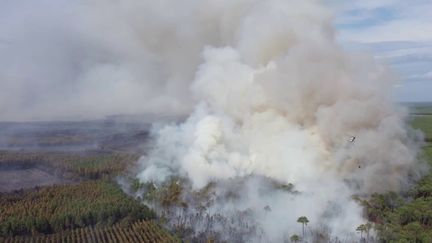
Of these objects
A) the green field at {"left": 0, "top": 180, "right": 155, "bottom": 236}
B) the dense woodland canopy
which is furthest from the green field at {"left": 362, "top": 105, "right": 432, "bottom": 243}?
the green field at {"left": 0, "top": 180, "right": 155, "bottom": 236}

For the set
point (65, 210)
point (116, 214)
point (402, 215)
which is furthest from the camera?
point (65, 210)

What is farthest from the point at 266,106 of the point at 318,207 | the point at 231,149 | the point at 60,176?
the point at 60,176

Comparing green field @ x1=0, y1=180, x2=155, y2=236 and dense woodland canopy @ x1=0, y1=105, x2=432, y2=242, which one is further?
green field @ x1=0, y1=180, x2=155, y2=236

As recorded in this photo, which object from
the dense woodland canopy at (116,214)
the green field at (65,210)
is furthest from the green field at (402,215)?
the green field at (65,210)

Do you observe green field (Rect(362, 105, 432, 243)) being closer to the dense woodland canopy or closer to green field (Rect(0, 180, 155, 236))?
the dense woodland canopy

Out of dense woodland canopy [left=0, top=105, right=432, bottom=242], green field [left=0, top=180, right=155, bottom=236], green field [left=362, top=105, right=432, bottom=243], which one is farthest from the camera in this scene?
green field [left=0, top=180, right=155, bottom=236]

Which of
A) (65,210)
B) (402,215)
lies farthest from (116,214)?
(402,215)

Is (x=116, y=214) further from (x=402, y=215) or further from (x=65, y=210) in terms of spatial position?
(x=402, y=215)

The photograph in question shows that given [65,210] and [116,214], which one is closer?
[116,214]

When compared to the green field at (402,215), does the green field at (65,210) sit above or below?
below

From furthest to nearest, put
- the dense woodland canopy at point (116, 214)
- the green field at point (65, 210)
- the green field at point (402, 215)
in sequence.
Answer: the green field at point (65, 210) < the dense woodland canopy at point (116, 214) < the green field at point (402, 215)

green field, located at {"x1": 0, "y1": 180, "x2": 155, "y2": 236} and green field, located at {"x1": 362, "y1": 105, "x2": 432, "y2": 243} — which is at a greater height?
green field, located at {"x1": 362, "y1": 105, "x2": 432, "y2": 243}

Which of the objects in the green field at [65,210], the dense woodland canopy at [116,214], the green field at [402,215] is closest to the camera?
the green field at [402,215]

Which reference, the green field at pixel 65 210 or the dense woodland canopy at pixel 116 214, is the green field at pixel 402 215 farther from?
the green field at pixel 65 210
